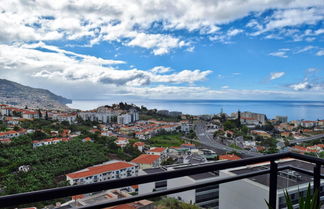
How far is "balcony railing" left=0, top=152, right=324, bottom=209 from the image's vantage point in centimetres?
68

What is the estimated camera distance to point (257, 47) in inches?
455

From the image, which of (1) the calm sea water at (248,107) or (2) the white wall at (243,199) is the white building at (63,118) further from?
(2) the white wall at (243,199)

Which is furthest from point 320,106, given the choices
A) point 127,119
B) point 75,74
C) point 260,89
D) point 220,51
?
point 127,119

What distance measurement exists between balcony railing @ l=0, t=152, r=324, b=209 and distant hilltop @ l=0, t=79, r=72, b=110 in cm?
3263

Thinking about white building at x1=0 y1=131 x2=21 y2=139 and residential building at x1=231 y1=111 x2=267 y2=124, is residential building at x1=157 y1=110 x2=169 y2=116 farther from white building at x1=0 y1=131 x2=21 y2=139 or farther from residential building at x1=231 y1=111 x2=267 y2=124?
white building at x1=0 y1=131 x2=21 y2=139

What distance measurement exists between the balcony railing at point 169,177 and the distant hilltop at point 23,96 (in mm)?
32626

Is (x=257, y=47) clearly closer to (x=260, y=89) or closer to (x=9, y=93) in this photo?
(x=260, y=89)

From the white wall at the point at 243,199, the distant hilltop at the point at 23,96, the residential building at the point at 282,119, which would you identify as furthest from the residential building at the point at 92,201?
the distant hilltop at the point at 23,96

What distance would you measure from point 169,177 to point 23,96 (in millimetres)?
35101

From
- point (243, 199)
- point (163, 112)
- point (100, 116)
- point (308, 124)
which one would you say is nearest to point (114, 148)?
point (308, 124)

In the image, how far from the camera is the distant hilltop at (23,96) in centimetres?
2845

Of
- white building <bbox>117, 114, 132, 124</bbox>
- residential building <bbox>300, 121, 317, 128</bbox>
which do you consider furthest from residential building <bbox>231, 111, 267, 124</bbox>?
white building <bbox>117, 114, 132, 124</bbox>

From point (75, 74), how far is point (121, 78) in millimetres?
3791

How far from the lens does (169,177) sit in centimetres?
89
